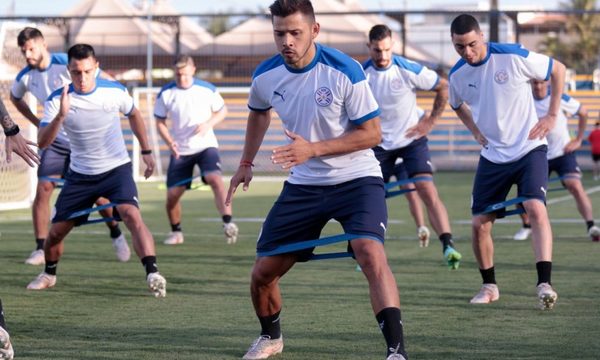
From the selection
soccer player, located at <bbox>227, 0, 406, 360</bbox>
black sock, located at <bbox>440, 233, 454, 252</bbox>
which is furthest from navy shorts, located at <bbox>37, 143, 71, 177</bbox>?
soccer player, located at <bbox>227, 0, 406, 360</bbox>

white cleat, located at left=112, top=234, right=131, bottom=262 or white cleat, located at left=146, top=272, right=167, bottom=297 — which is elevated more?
white cleat, located at left=146, top=272, right=167, bottom=297

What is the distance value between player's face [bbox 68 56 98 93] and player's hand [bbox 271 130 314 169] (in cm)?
415

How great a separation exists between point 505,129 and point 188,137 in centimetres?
633

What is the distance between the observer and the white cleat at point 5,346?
22.4 feet

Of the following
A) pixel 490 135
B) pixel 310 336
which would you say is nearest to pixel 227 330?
pixel 310 336

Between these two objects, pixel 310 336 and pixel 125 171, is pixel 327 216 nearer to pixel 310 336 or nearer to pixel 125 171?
pixel 310 336

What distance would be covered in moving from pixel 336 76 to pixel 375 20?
25892 millimetres

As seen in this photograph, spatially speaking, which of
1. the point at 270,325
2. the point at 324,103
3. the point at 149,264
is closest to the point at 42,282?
the point at 149,264

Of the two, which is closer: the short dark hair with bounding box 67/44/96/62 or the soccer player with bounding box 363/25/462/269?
the short dark hair with bounding box 67/44/96/62

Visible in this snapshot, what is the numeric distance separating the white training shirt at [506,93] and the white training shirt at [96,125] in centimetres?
312

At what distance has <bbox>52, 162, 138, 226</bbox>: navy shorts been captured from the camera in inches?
411

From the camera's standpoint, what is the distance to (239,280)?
11.1 meters

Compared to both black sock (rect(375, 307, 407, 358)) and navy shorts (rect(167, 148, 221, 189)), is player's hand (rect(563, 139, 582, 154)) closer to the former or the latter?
navy shorts (rect(167, 148, 221, 189))

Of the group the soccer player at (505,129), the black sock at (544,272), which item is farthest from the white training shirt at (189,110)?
the black sock at (544,272)
